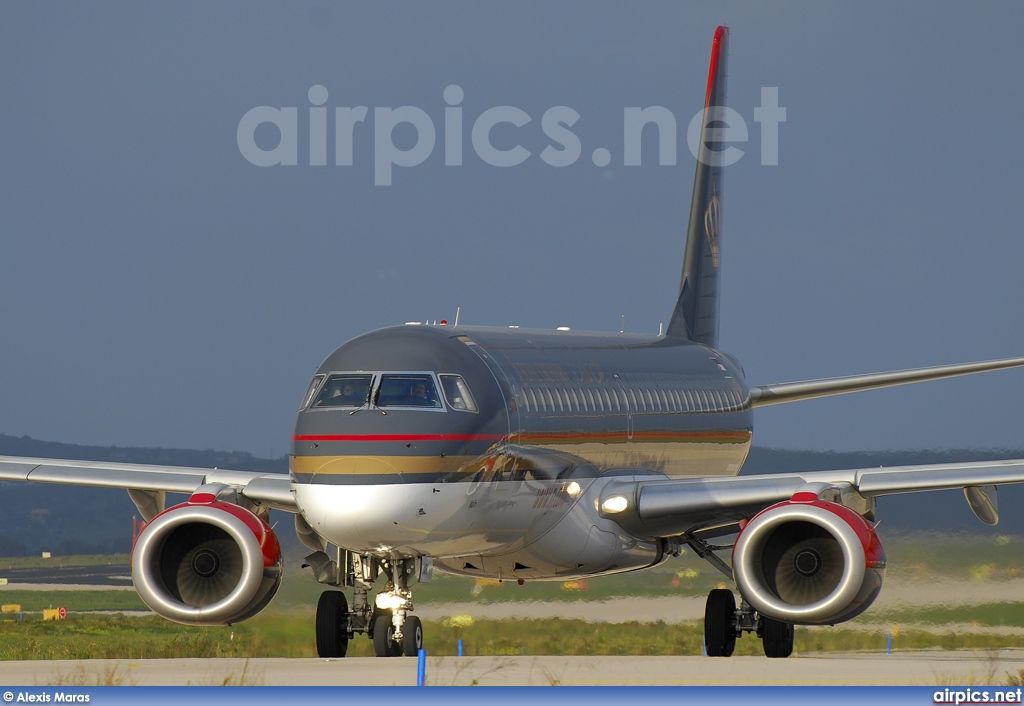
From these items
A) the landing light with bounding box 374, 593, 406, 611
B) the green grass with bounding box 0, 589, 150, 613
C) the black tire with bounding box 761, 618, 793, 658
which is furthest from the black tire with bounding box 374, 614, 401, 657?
the green grass with bounding box 0, 589, 150, 613

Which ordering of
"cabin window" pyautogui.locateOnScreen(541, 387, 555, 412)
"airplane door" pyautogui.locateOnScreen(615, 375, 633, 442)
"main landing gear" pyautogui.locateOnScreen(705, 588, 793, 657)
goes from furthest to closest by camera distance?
"airplane door" pyautogui.locateOnScreen(615, 375, 633, 442) < "main landing gear" pyautogui.locateOnScreen(705, 588, 793, 657) < "cabin window" pyautogui.locateOnScreen(541, 387, 555, 412)

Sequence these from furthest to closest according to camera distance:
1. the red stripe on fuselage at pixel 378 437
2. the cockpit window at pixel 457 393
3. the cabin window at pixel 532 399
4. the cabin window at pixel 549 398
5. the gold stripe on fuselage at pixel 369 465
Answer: the cabin window at pixel 549 398
the cabin window at pixel 532 399
the cockpit window at pixel 457 393
the red stripe on fuselage at pixel 378 437
the gold stripe on fuselage at pixel 369 465

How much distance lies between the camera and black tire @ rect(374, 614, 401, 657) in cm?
2127

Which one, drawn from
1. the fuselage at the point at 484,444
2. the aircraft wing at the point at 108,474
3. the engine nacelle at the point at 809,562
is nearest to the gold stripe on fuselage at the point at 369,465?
the fuselage at the point at 484,444

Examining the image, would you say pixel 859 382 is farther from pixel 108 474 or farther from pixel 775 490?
pixel 108 474

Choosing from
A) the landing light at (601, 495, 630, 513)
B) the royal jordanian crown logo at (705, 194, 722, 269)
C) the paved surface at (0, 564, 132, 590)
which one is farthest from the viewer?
the paved surface at (0, 564, 132, 590)

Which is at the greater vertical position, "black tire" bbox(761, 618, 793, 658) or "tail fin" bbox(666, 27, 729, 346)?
"tail fin" bbox(666, 27, 729, 346)

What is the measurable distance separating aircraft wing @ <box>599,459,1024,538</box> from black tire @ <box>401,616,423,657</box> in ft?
10.7

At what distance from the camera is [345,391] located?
19.7m

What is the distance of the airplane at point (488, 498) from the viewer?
63.2ft

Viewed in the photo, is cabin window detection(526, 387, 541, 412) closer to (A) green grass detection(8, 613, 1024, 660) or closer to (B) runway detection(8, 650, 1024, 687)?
(B) runway detection(8, 650, 1024, 687)

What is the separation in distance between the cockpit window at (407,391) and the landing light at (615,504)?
4.24 meters

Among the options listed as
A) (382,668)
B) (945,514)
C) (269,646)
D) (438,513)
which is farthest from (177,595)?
(945,514)

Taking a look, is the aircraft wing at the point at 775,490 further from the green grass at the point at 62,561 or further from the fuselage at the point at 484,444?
the green grass at the point at 62,561
